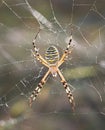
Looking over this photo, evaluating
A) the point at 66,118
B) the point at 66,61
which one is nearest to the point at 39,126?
the point at 66,118

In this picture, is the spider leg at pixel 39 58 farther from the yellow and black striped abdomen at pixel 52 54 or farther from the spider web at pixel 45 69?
the spider web at pixel 45 69

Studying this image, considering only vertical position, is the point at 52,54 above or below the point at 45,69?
above

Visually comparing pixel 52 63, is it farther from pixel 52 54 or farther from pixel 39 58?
pixel 52 54

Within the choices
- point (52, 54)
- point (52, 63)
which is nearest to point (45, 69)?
point (52, 63)

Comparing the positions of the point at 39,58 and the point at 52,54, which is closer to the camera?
the point at 52,54

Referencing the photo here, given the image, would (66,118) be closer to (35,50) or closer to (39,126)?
(39,126)

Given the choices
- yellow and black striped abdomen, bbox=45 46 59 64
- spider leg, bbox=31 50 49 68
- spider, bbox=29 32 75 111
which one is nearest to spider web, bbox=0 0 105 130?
spider, bbox=29 32 75 111

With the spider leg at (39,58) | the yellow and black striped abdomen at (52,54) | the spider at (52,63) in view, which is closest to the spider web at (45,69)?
the spider at (52,63)

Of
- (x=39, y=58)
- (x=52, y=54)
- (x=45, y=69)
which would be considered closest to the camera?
(x=52, y=54)

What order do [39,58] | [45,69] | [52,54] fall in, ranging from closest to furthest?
[52,54] → [39,58] → [45,69]
